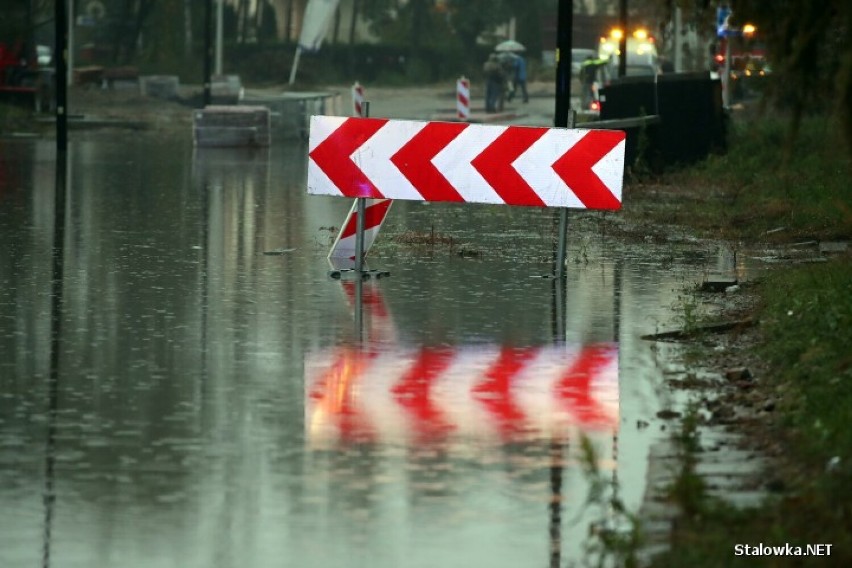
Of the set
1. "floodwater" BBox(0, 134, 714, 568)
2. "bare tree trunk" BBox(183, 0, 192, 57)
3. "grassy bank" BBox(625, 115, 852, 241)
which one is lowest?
"floodwater" BBox(0, 134, 714, 568)

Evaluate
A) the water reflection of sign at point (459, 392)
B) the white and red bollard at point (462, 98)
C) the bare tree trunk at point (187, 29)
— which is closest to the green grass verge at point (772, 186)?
the water reflection of sign at point (459, 392)

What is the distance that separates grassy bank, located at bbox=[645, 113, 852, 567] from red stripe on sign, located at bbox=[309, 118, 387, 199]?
3.26m

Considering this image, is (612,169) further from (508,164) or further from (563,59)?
(563,59)

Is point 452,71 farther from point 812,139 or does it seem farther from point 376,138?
point 376,138

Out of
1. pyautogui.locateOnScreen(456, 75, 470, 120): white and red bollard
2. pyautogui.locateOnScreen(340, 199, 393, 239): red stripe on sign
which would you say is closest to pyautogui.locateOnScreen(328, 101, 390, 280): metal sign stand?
pyautogui.locateOnScreen(340, 199, 393, 239): red stripe on sign

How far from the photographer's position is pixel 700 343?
12930mm

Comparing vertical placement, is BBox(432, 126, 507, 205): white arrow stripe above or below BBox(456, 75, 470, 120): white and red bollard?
below

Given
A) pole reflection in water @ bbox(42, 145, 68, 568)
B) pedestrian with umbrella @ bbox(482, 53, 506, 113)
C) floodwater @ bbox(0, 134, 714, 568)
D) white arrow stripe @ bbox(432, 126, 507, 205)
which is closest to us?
floodwater @ bbox(0, 134, 714, 568)

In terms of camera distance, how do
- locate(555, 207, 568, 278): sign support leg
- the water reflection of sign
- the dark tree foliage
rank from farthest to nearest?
locate(555, 207, 568, 278): sign support leg < the water reflection of sign < the dark tree foliage

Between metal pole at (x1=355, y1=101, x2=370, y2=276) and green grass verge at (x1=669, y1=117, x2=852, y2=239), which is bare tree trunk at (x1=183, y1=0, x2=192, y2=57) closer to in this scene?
green grass verge at (x1=669, y1=117, x2=852, y2=239)

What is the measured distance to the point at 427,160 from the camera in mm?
16562

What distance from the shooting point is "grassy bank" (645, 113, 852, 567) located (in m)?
7.15

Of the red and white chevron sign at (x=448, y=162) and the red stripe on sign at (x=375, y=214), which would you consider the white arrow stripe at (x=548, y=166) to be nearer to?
the red and white chevron sign at (x=448, y=162)

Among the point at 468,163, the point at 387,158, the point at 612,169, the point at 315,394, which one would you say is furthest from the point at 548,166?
the point at 315,394
